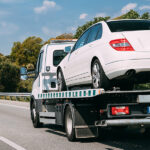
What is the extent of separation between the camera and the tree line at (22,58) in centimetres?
4269

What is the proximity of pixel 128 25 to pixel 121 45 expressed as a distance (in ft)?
2.73

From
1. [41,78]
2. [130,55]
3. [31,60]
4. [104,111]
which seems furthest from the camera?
[31,60]

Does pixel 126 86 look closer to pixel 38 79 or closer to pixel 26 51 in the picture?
pixel 38 79

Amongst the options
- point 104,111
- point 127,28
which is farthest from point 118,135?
point 127,28

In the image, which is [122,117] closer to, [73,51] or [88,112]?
[88,112]

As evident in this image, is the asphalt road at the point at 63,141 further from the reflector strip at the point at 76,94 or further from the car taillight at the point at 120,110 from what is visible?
the reflector strip at the point at 76,94

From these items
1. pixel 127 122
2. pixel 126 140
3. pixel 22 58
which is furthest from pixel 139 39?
pixel 22 58

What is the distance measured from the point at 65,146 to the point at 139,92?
6.97 ft

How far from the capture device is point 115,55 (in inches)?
297

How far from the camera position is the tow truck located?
750 centimetres

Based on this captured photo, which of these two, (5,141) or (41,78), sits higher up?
(41,78)

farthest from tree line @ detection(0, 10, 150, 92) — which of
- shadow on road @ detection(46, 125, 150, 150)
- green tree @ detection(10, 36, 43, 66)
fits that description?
shadow on road @ detection(46, 125, 150, 150)

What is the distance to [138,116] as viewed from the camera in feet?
25.0

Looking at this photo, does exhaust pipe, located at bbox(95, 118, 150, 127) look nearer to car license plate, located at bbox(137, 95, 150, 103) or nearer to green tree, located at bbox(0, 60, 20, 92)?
car license plate, located at bbox(137, 95, 150, 103)
